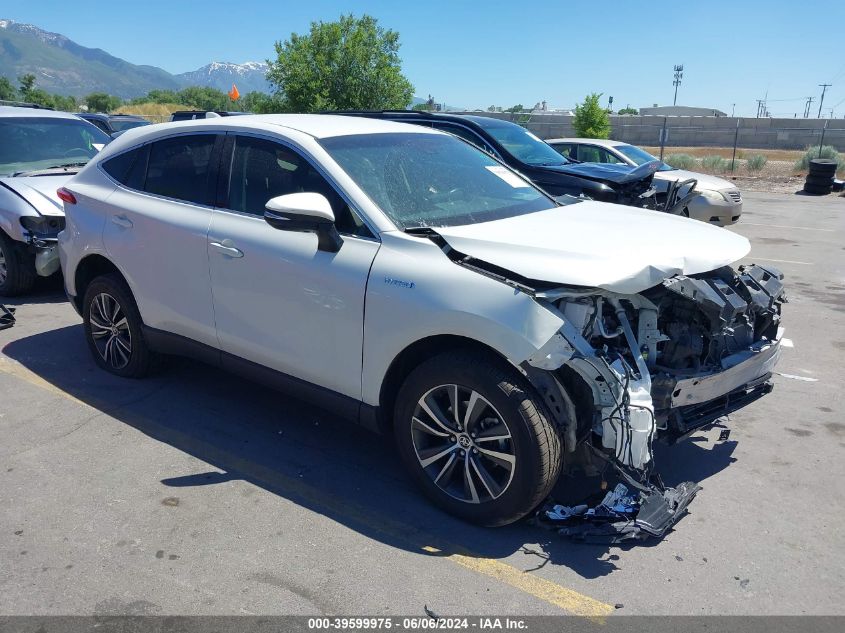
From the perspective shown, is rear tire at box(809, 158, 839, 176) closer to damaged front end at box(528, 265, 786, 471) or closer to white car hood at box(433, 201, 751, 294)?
white car hood at box(433, 201, 751, 294)

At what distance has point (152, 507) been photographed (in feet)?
11.9

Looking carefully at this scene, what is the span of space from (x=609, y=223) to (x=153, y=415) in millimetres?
3244

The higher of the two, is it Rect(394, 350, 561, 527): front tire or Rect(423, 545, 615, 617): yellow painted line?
Rect(394, 350, 561, 527): front tire

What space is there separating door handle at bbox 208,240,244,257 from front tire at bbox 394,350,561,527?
4.44ft

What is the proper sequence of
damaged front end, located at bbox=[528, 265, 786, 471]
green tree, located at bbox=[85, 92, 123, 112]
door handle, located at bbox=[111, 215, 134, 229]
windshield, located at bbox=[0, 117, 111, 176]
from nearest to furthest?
damaged front end, located at bbox=[528, 265, 786, 471], door handle, located at bbox=[111, 215, 134, 229], windshield, located at bbox=[0, 117, 111, 176], green tree, located at bbox=[85, 92, 123, 112]

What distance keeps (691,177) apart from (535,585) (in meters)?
11.7

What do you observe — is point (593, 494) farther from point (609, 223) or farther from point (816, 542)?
point (609, 223)

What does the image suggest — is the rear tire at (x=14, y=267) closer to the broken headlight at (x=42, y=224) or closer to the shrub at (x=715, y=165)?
the broken headlight at (x=42, y=224)

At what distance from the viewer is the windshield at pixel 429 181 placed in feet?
12.6

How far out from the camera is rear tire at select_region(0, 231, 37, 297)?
23.6 ft

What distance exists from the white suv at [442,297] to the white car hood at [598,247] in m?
0.01

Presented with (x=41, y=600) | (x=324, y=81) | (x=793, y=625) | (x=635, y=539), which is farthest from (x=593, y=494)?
(x=324, y=81)

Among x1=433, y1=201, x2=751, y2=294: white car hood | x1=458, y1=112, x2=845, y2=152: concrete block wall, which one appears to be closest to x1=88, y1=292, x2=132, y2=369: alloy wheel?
x1=433, y1=201, x2=751, y2=294: white car hood

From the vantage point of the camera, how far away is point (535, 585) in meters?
3.05
